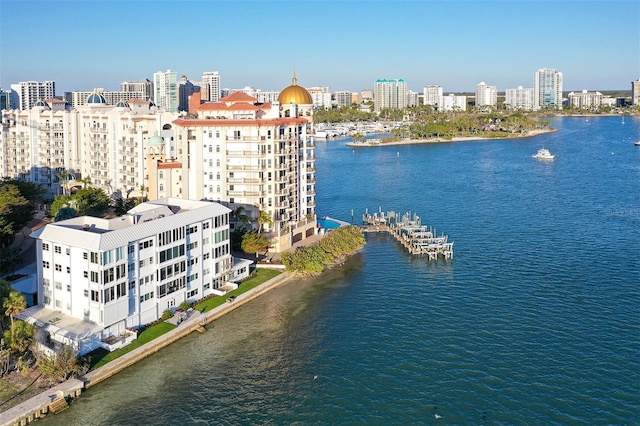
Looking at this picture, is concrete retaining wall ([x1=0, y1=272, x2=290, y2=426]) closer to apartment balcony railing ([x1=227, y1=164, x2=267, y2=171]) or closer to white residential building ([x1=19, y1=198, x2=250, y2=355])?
white residential building ([x1=19, y1=198, x2=250, y2=355])

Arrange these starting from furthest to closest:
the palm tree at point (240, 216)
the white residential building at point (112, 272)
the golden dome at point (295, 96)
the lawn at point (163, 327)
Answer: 1. the golden dome at point (295, 96)
2. the palm tree at point (240, 216)
3. the white residential building at point (112, 272)
4. the lawn at point (163, 327)

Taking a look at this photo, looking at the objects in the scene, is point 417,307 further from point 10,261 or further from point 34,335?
point 10,261

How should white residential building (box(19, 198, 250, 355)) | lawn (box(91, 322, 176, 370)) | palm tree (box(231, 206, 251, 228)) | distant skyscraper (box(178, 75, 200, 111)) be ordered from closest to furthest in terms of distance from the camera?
lawn (box(91, 322, 176, 370)) < white residential building (box(19, 198, 250, 355)) < palm tree (box(231, 206, 251, 228)) < distant skyscraper (box(178, 75, 200, 111))

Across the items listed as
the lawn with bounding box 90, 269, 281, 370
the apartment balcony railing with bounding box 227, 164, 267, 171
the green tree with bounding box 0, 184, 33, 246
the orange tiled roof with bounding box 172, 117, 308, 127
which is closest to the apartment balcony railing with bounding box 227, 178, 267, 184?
the apartment balcony railing with bounding box 227, 164, 267, 171

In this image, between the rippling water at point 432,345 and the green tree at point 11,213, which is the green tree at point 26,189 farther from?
the rippling water at point 432,345

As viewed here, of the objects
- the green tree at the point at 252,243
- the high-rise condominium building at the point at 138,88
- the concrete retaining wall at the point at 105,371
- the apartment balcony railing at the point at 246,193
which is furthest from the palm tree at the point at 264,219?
the high-rise condominium building at the point at 138,88

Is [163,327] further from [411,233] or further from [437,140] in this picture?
[437,140]
